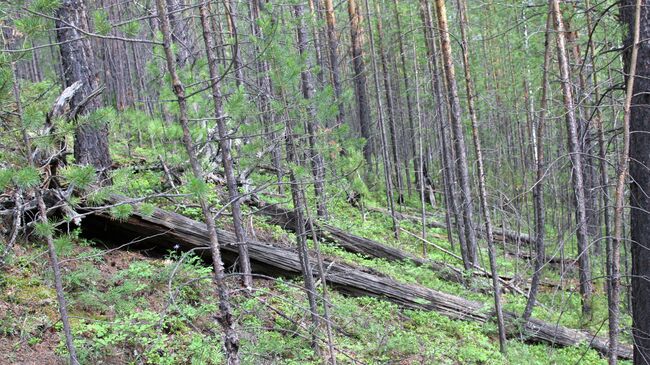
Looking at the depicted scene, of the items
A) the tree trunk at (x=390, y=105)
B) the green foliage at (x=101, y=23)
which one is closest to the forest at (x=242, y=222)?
the green foliage at (x=101, y=23)

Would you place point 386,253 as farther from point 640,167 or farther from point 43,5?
point 43,5

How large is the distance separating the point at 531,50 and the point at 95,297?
16.0 m

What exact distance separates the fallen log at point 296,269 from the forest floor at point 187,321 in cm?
19

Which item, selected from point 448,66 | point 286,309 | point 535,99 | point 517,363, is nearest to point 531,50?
point 535,99

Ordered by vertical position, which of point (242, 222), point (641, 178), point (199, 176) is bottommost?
point (242, 222)

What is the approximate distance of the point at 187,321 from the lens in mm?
4340

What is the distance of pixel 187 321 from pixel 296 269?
330 cm

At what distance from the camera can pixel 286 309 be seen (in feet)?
22.2

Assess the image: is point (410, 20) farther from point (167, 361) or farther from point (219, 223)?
point (167, 361)

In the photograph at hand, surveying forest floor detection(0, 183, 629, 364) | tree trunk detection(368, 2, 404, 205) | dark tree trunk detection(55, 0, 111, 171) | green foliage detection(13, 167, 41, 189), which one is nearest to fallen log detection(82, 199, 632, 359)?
forest floor detection(0, 183, 629, 364)

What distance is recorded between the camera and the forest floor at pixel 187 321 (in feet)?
15.5

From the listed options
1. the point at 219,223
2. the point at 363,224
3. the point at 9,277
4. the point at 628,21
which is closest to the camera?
the point at 628,21

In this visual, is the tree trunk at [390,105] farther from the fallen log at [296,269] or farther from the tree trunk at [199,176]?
the tree trunk at [199,176]

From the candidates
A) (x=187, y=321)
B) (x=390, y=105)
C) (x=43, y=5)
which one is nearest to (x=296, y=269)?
(x=187, y=321)
